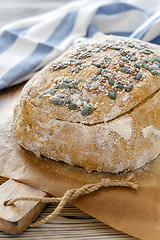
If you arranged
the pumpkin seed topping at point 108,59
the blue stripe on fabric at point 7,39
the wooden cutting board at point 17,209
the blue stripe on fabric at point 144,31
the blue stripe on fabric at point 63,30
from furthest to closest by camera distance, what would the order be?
1. the blue stripe on fabric at point 63,30
2. the blue stripe on fabric at point 7,39
3. the blue stripe on fabric at point 144,31
4. the pumpkin seed topping at point 108,59
5. the wooden cutting board at point 17,209

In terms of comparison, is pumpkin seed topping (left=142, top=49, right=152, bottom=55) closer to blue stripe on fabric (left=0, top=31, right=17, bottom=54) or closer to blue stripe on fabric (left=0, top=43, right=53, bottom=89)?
blue stripe on fabric (left=0, top=43, right=53, bottom=89)

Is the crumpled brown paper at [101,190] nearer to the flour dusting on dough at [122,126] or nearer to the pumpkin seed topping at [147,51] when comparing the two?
the flour dusting on dough at [122,126]

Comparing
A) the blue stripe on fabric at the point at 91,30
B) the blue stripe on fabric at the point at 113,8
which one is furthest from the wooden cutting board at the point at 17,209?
the blue stripe on fabric at the point at 113,8

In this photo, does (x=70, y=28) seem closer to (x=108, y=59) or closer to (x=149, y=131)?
(x=108, y=59)

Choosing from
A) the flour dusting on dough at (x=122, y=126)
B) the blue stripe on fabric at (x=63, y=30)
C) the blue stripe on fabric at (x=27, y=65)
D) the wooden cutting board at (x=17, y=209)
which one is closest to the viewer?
the wooden cutting board at (x=17, y=209)

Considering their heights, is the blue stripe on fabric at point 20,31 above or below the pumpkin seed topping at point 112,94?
below

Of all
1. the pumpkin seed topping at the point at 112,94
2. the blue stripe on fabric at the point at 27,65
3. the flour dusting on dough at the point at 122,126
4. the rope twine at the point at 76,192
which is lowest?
the rope twine at the point at 76,192

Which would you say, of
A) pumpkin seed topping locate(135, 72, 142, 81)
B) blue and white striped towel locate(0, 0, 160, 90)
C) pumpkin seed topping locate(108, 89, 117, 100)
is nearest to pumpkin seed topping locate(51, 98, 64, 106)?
pumpkin seed topping locate(108, 89, 117, 100)

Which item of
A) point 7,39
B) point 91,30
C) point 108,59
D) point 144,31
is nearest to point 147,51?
point 108,59
